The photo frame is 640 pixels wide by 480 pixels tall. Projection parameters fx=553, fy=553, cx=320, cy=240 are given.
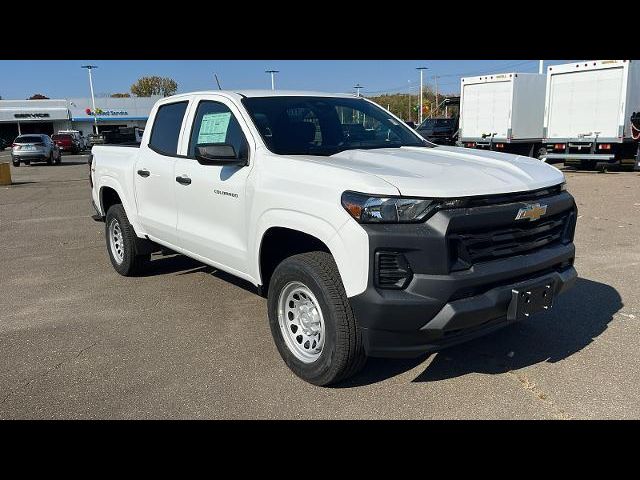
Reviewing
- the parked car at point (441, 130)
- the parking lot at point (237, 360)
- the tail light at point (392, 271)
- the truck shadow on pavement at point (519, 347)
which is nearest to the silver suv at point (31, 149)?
the parked car at point (441, 130)

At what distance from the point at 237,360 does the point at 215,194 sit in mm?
1295

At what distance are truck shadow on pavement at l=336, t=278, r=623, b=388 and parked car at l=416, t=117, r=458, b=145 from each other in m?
20.3

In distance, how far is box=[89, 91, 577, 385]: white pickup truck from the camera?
3.04 metres

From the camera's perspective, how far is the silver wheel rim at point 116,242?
20.8ft

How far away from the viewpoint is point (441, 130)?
25.3 meters

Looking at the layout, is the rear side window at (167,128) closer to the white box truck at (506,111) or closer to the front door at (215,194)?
the front door at (215,194)

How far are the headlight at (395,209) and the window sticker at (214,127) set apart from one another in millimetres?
1843

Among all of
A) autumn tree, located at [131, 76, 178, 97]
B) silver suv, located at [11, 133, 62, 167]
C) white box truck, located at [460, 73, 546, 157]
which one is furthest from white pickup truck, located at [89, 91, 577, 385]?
autumn tree, located at [131, 76, 178, 97]

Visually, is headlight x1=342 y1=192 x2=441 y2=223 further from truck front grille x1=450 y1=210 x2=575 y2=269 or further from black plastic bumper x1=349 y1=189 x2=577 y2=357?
truck front grille x1=450 y1=210 x2=575 y2=269
